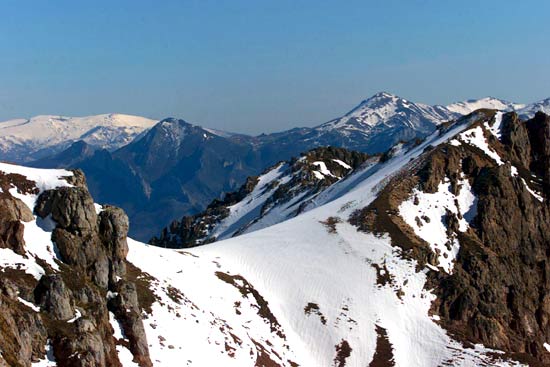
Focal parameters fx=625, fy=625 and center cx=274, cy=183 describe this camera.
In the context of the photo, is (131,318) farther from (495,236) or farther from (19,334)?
(495,236)

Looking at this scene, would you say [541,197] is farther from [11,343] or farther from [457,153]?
[11,343]

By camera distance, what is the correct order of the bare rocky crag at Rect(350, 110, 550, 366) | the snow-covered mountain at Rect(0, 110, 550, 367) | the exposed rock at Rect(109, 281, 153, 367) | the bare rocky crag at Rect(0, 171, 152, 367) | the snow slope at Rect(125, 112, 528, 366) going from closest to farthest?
1. the bare rocky crag at Rect(0, 171, 152, 367)
2. the snow-covered mountain at Rect(0, 110, 550, 367)
3. the exposed rock at Rect(109, 281, 153, 367)
4. the snow slope at Rect(125, 112, 528, 366)
5. the bare rocky crag at Rect(350, 110, 550, 366)

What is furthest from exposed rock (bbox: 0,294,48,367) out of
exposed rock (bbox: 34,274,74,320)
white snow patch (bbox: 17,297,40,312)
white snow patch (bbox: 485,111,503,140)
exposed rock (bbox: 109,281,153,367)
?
white snow patch (bbox: 485,111,503,140)

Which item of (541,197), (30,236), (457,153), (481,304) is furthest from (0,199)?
(541,197)

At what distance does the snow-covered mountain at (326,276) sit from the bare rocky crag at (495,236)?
32cm

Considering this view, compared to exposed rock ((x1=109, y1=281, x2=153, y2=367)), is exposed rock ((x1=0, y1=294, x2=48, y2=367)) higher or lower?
exposed rock ((x1=0, y1=294, x2=48, y2=367))

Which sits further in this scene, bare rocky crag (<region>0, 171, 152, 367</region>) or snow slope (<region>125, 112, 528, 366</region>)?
snow slope (<region>125, 112, 528, 366</region>)

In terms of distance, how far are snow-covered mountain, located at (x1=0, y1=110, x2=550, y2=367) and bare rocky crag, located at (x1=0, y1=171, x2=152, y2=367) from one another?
162 millimetres

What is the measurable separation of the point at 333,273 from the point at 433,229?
25421mm

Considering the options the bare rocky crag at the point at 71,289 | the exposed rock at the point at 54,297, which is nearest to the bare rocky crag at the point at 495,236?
the bare rocky crag at the point at 71,289

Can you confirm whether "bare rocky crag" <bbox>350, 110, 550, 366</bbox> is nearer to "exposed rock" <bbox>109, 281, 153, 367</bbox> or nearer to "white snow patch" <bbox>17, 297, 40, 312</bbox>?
"exposed rock" <bbox>109, 281, 153, 367</bbox>

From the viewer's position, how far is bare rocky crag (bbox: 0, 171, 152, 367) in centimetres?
5497

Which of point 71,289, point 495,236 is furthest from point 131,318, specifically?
point 495,236

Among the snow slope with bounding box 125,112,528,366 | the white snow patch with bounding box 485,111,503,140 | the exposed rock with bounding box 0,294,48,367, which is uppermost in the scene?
the white snow patch with bounding box 485,111,503,140
